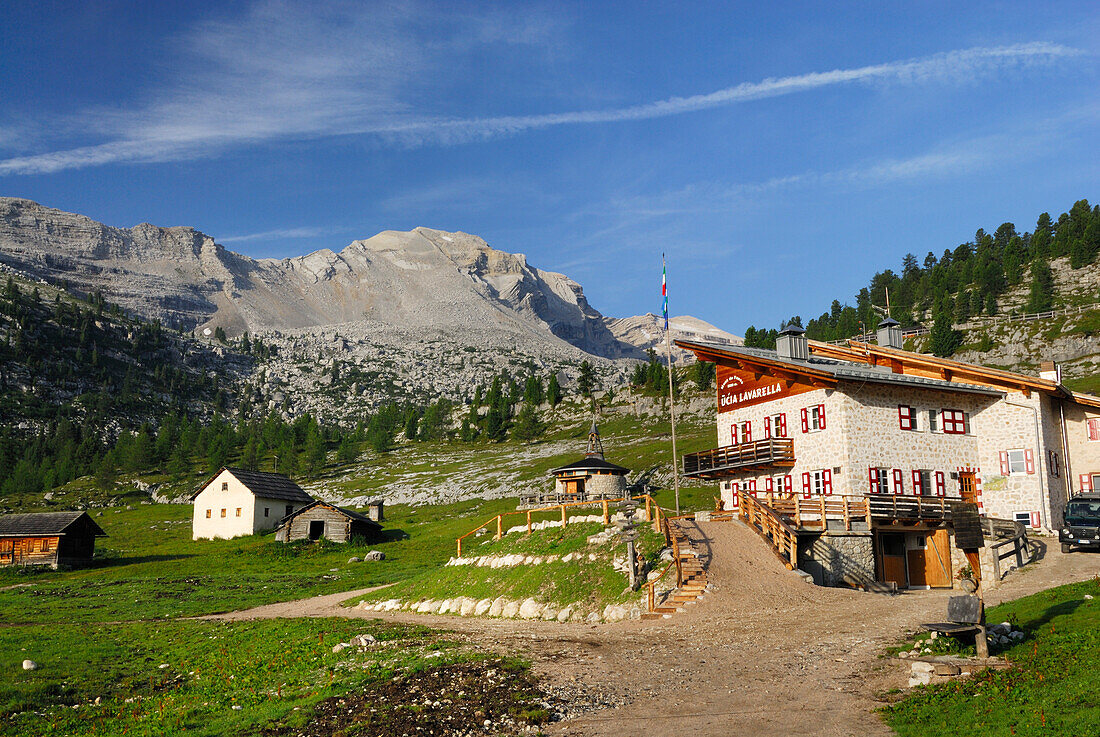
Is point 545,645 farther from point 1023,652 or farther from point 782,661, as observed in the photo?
point 1023,652

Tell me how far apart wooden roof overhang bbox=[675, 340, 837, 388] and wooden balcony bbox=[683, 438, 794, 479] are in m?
3.92

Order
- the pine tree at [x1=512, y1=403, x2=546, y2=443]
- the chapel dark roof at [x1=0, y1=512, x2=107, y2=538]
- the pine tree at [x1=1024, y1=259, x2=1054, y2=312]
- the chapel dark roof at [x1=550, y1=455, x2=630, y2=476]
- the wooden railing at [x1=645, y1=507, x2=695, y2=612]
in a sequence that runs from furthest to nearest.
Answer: the pine tree at [x1=1024, y1=259, x2=1054, y2=312] → the pine tree at [x1=512, y1=403, x2=546, y2=443] → the chapel dark roof at [x1=550, y1=455, x2=630, y2=476] → the chapel dark roof at [x1=0, y1=512, x2=107, y2=538] → the wooden railing at [x1=645, y1=507, x2=695, y2=612]

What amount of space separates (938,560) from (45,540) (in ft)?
229

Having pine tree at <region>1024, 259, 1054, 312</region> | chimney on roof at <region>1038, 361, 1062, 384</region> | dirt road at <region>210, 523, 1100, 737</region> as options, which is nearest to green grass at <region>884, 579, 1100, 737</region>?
dirt road at <region>210, 523, 1100, 737</region>

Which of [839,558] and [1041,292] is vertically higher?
[1041,292]

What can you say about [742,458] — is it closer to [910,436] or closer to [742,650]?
Result: [910,436]

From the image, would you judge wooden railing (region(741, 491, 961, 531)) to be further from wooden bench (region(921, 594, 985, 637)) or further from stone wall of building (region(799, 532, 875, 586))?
→ wooden bench (region(921, 594, 985, 637))

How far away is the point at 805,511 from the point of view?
137ft

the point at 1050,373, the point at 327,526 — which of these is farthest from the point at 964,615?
the point at 327,526

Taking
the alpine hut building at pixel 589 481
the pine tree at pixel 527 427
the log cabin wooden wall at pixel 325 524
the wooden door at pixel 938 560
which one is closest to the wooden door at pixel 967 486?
the wooden door at pixel 938 560

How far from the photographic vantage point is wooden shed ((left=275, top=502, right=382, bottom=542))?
2987 inches

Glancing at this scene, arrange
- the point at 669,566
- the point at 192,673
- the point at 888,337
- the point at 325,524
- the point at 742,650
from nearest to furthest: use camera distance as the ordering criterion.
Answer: the point at 742,650, the point at 192,673, the point at 669,566, the point at 888,337, the point at 325,524

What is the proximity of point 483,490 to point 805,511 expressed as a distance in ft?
273

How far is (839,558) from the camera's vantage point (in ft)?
132
